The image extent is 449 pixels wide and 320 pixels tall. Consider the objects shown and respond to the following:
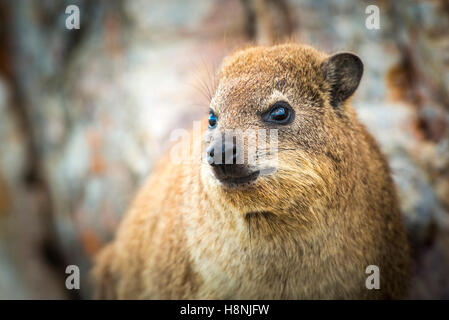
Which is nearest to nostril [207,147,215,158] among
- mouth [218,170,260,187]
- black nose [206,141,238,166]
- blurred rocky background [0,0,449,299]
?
black nose [206,141,238,166]

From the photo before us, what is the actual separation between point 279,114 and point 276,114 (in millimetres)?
24

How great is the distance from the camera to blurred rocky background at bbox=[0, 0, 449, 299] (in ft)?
19.7

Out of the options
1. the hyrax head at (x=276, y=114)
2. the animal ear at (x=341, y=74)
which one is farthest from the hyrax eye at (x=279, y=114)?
the animal ear at (x=341, y=74)

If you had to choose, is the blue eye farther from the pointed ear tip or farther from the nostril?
the pointed ear tip

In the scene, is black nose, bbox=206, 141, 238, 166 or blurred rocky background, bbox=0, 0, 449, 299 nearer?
black nose, bbox=206, 141, 238, 166

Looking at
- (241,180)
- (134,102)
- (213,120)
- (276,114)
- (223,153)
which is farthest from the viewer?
(134,102)

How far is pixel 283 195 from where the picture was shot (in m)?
3.76

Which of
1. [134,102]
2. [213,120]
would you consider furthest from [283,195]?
[134,102]

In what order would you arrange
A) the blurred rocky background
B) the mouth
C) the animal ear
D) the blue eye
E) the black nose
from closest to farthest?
the black nose, the mouth, the blue eye, the animal ear, the blurred rocky background

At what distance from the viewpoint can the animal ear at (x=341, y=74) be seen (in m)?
4.23

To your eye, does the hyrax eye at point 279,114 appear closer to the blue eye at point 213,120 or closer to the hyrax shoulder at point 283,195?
the hyrax shoulder at point 283,195

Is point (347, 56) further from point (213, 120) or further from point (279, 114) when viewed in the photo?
point (213, 120)

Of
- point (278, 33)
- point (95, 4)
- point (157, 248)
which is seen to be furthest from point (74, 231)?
point (278, 33)

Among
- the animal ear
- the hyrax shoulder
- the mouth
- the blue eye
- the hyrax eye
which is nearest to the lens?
the mouth
